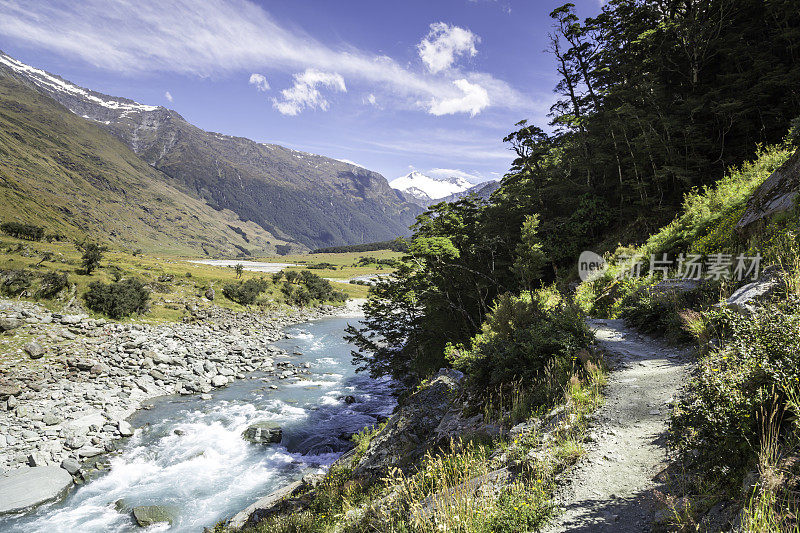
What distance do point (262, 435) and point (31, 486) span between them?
357 inches

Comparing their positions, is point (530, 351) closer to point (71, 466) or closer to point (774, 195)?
point (774, 195)

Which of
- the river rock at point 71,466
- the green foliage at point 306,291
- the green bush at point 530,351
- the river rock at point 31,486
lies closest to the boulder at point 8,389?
the river rock at point 31,486

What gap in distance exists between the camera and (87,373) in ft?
70.7

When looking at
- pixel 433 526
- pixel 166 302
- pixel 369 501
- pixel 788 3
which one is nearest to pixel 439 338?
pixel 369 501

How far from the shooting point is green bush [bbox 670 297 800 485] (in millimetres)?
3557

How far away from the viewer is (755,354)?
4191 mm

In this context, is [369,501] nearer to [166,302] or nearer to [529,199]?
[529,199]

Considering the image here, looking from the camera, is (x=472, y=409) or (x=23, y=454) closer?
(x=472, y=409)

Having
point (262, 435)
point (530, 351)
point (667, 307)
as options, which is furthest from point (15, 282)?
point (667, 307)

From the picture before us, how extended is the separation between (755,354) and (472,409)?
571 cm

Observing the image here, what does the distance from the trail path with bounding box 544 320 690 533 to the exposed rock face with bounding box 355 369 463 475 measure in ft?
14.4

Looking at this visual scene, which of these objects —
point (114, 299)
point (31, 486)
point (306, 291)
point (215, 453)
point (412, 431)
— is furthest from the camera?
point (306, 291)

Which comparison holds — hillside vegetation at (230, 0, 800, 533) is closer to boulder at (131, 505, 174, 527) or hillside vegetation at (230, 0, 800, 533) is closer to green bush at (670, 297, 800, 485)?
green bush at (670, 297, 800, 485)

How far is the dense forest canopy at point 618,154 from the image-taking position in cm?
1816
